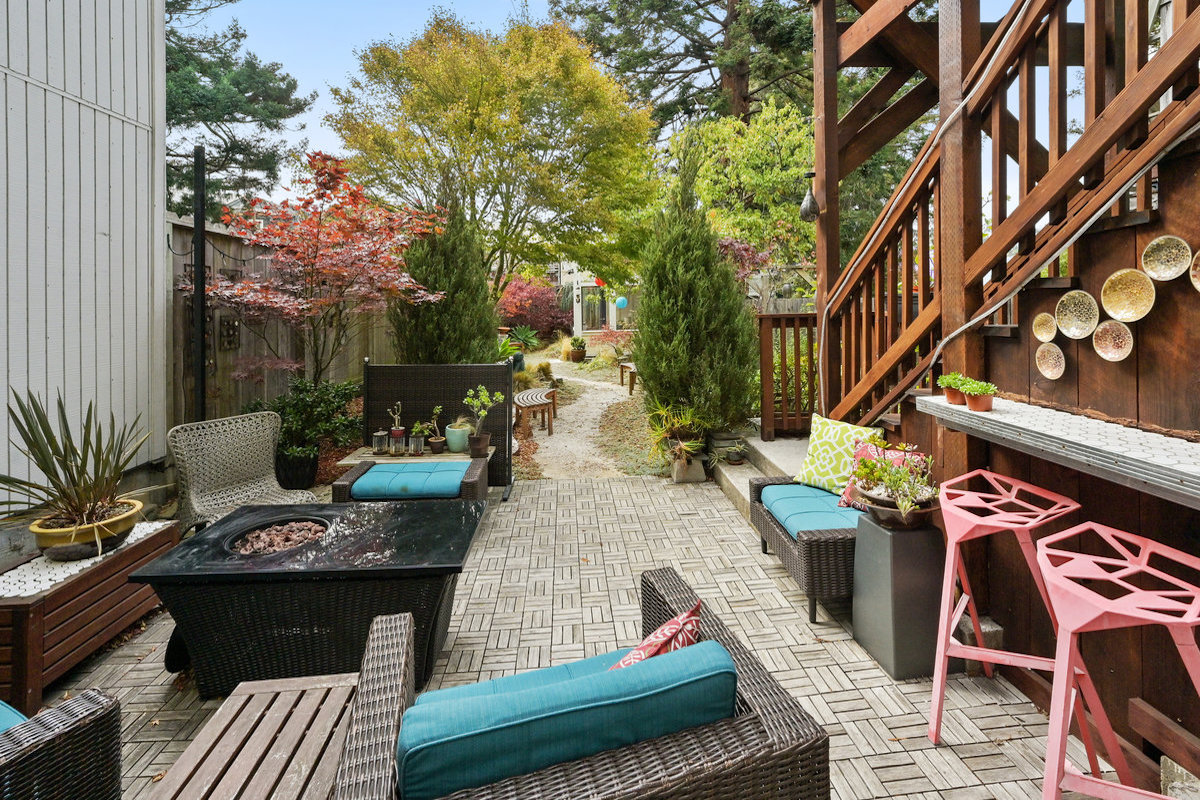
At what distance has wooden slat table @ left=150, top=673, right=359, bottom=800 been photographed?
138 centimetres

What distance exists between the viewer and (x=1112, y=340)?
6.35 feet

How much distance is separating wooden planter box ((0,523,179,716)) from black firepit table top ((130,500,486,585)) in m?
0.42

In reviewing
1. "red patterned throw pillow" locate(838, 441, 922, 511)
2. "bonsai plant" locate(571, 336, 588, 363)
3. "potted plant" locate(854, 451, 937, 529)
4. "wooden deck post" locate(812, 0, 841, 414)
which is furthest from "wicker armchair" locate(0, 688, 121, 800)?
"bonsai plant" locate(571, 336, 588, 363)

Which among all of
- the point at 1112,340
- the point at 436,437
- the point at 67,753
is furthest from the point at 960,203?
the point at 436,437

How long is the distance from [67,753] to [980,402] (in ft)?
9.20

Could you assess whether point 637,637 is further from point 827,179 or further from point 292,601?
point 827,179

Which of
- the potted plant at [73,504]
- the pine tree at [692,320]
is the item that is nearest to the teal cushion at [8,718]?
the potted plant at [73,504]

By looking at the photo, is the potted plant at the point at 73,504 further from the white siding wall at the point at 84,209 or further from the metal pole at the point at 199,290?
the metal pole at the point at 199,290

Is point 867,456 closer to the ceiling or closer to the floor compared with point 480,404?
closer to the floor

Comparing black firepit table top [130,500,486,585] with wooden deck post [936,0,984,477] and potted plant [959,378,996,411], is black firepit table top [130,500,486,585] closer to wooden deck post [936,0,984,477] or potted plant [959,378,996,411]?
potted plant [959,378,996,411]

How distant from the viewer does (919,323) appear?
304cm

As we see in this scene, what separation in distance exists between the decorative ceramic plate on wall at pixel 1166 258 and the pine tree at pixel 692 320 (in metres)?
3.88

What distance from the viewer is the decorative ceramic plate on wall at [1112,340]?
1.88m

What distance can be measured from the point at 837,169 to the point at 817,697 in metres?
3.70
